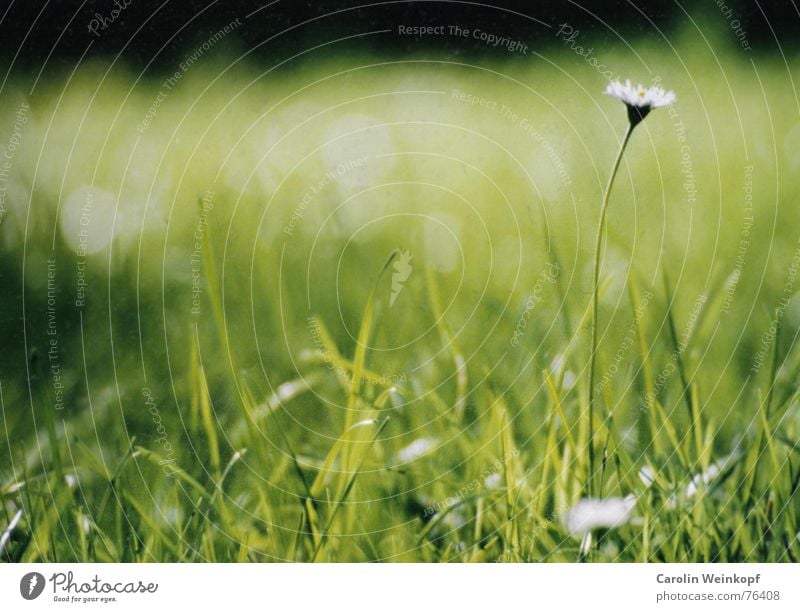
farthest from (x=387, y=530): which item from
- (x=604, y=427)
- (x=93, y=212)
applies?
(x=93, y=212)

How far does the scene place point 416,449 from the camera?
0.61 metres

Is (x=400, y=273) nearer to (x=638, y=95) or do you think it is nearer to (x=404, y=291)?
Answer: (x=404, y=291)

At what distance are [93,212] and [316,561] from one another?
299mm

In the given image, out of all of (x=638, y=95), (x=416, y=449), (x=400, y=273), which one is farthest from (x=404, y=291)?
(x=638, y=95)

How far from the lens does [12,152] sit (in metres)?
0.61

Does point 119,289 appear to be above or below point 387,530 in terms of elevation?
above

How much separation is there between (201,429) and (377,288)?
16cm

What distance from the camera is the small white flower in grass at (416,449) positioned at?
61 cm

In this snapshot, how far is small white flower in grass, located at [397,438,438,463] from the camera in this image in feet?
1.99
